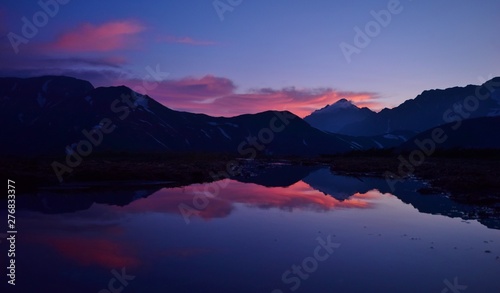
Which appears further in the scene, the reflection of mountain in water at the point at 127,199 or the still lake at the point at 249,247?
the reflection of mountain in water at the point at 127,199

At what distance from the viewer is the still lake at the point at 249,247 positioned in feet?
36.8

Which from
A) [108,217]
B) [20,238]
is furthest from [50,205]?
[20,238]

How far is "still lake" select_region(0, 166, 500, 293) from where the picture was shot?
36.8 feet

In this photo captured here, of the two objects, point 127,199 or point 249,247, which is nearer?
point 249,247

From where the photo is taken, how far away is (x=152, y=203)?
2727 cm

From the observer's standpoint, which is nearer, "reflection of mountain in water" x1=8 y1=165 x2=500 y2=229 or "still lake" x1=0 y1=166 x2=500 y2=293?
"still lake" x1=0 y1=166 x2=500 y2=293

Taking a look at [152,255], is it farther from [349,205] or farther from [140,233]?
[349,205]

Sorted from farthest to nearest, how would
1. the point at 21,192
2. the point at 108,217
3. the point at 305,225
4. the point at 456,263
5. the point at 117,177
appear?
the point at 117,177 → the point at 21,192 → the point at 108,217 → the point at 305,225 → the point at 456,263

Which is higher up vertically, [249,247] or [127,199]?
[127,199]

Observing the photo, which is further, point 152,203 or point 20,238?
point 152,203

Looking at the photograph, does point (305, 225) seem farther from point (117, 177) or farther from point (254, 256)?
point (117, 177)

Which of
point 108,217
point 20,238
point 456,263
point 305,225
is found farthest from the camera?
point 108,217

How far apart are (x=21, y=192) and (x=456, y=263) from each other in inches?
1260

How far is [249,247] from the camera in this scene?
15352mm
